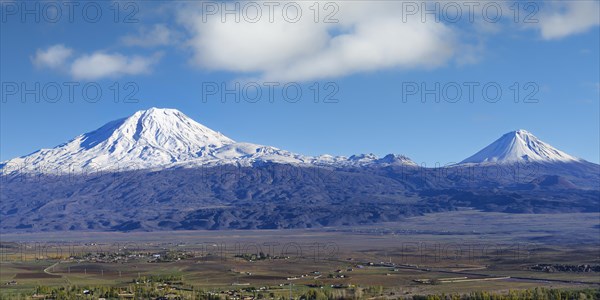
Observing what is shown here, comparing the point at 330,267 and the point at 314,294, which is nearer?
the point at 314,294

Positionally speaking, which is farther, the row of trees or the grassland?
the grassland

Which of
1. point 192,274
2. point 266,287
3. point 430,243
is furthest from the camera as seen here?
point 430,243

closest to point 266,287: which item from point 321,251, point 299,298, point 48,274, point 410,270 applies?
point 299,298

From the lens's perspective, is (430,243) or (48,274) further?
(430,243)

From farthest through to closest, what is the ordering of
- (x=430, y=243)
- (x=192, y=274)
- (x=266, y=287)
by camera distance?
(x=430, y=243), (x=192, y=274), (x=266, y=287)

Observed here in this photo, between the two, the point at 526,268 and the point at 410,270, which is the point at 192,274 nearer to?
the point at 410,270

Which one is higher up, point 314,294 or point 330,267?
point 314,294

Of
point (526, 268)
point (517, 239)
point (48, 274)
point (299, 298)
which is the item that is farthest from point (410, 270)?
point (517, 239)

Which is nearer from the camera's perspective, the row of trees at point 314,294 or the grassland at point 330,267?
the row of trees at point 314,294

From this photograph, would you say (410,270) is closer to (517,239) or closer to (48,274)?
(48,274)
